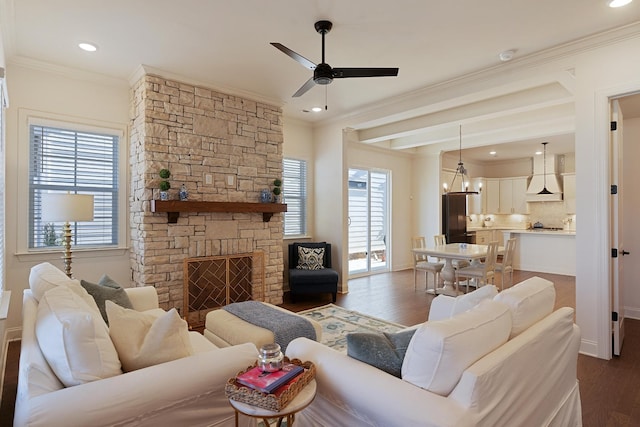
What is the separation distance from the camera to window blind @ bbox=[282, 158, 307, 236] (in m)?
Result: 6.30

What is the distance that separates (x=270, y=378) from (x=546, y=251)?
8.29 meters

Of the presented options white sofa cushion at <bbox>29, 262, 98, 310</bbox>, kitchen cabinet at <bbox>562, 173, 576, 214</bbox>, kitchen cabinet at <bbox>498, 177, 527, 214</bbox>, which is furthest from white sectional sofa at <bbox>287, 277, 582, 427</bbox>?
kitchen cabinet at <bbox>498, 177, 527, 214</bbox>

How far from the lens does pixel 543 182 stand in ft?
29.1

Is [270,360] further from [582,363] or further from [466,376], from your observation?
[582,363]

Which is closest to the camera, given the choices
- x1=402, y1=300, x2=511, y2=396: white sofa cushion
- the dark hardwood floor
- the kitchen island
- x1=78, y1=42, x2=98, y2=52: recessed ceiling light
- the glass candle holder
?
x1=402, y1=300, x2=511, y2=396: white sofa cushion

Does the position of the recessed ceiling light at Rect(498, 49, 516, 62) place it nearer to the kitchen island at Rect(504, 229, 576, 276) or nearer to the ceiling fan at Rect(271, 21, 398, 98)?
the ceiling fan at Rect(271, 21, 398, 98)

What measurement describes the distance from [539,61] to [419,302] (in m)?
3.52

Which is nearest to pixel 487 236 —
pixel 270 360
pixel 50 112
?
pixel 270 360

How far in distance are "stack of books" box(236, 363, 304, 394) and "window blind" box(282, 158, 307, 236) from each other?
4705mm

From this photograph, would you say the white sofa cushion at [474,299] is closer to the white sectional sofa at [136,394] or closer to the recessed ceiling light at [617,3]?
the white sectional sofa at [136,394]

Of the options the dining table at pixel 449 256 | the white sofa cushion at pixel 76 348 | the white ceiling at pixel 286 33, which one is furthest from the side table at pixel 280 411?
the dining table at pixel 449 256

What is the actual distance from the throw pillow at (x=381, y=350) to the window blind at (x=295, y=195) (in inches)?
181

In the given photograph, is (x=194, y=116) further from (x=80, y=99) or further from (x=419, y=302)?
(x=419, y=302)

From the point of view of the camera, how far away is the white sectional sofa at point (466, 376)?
4.45ft
